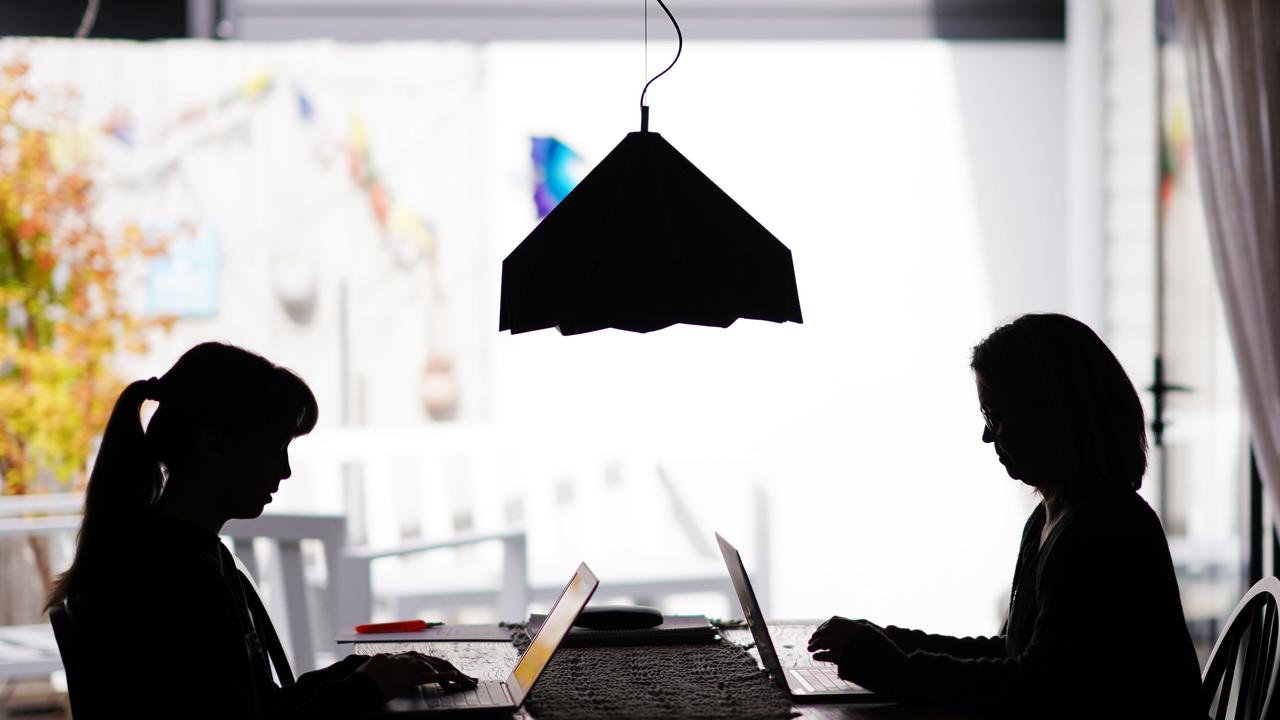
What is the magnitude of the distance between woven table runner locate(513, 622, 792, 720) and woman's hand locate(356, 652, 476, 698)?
0.10 metres

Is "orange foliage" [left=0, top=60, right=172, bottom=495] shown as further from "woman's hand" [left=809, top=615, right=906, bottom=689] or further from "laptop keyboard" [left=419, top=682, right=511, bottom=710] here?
"woman's hand" [left=809, top=615, right=906, bottom=689]

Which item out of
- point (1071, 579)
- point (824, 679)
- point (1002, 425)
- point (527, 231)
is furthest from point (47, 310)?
point (1071, 579)

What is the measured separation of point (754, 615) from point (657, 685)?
0.50 feet

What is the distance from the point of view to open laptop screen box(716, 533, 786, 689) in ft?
5.47

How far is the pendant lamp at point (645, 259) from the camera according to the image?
5.05 feet

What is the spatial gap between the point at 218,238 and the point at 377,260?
554 millimetres

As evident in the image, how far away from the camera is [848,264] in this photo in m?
5.14

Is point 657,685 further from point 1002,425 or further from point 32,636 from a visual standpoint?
point 32,636

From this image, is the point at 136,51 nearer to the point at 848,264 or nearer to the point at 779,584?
the point at 848,264

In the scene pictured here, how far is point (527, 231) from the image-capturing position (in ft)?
16.5

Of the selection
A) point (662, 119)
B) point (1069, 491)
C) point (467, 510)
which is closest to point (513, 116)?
point (662, 119)

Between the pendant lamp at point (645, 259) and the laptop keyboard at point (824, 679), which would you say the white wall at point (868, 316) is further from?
the pendant lamp at point (645, 259)

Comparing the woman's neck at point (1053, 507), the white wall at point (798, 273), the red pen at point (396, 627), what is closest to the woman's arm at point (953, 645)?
the woman's neck at point (1053, 507)

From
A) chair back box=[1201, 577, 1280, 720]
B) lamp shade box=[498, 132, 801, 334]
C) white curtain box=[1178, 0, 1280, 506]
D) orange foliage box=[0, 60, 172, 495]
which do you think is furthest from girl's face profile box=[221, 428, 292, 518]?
orange foliage box=[0, 60, 172, 495]
